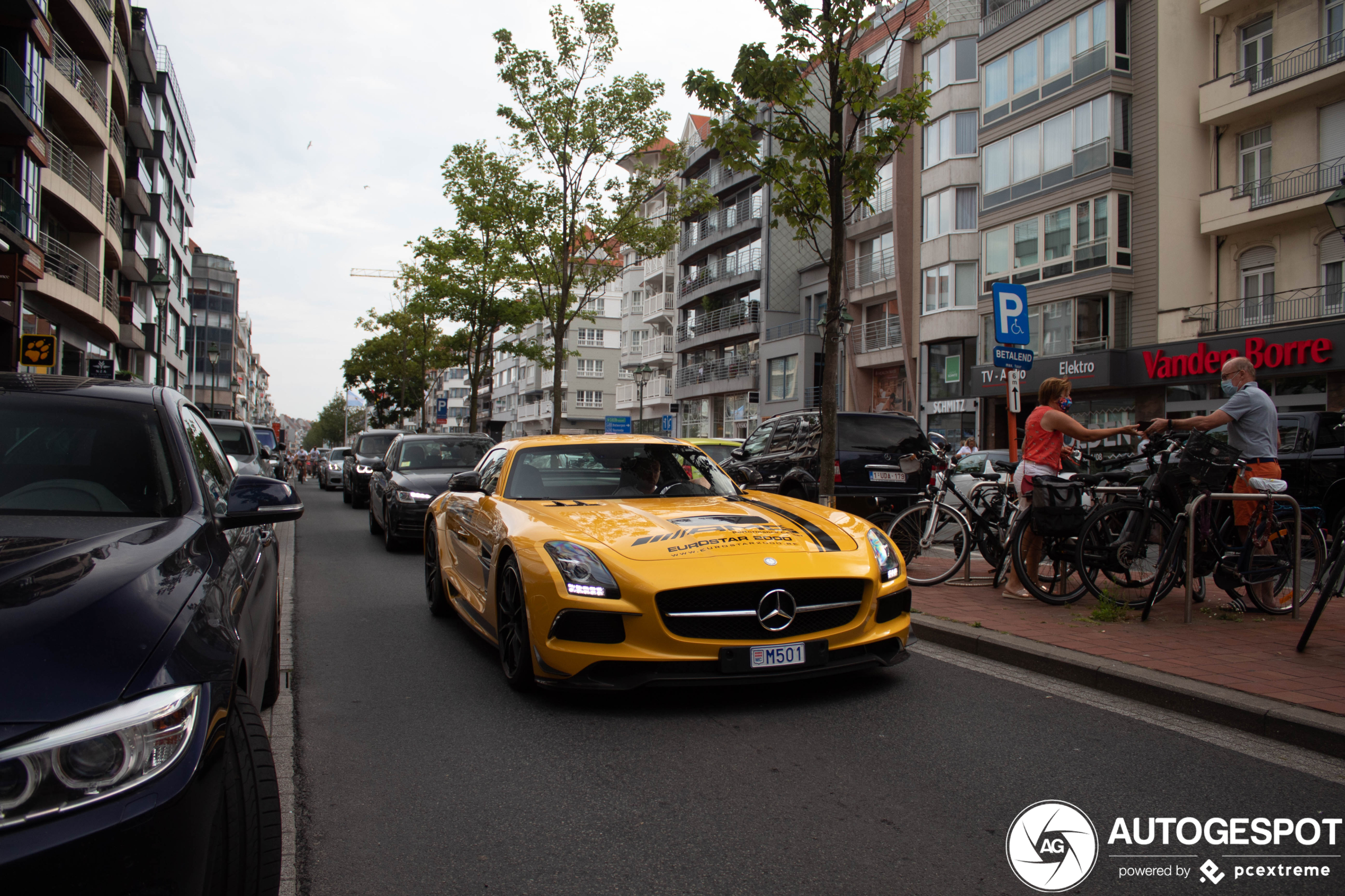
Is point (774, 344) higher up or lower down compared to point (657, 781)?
higher up

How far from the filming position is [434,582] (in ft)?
24.9

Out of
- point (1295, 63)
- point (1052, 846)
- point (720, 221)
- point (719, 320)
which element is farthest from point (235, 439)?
point (720, 221)

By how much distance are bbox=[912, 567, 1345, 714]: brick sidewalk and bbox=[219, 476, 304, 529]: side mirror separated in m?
4.40

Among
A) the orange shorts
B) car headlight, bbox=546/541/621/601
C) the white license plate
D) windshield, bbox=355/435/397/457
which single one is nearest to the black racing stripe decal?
the white license plate

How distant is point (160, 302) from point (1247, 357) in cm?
4384

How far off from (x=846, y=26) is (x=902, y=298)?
25857mm

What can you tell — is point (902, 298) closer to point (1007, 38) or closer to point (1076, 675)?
point (1007, 38)

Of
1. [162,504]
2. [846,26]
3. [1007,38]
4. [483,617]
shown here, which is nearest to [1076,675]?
[483,617]

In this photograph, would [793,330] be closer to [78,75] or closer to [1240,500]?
[78,75]

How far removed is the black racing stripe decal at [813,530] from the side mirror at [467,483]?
2.07 meters

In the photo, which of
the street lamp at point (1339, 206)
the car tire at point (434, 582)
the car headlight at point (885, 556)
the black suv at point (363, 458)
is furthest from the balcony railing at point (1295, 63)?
the car tire at point (434, 582)

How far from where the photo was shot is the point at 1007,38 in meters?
30.7

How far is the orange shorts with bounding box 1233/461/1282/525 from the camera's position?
6773 millimetres

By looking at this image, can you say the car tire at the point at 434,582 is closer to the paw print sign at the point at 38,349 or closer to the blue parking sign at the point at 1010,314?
the blue parking sign at the point at 1010,314
